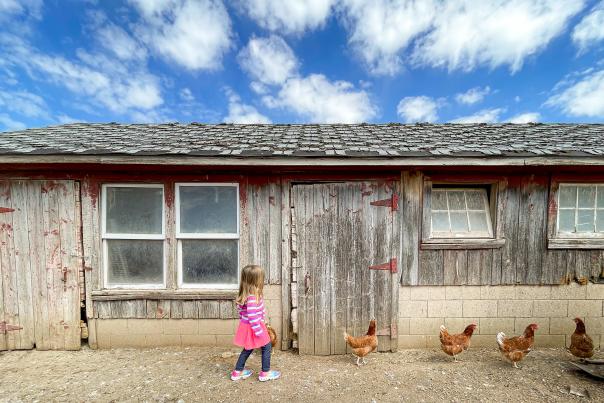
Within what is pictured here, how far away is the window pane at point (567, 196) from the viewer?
4.14 m

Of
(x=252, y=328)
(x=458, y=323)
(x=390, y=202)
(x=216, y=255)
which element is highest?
(x=390, y=202)

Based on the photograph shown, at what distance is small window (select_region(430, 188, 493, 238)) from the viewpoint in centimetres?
416

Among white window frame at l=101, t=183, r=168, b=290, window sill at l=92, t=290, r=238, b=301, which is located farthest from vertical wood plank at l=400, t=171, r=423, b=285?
white window frame at l=101, t=183, r=168, b=290

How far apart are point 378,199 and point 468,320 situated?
2.34 meters

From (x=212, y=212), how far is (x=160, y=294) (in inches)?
56.8

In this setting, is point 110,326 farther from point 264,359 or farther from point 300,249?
point 300,249

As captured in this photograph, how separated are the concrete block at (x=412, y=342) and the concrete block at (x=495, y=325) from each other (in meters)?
0.91

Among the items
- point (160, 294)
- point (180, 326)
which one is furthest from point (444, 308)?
point (160, 294)

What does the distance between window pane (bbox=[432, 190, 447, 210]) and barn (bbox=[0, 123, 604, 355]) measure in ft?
0.10

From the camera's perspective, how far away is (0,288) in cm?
402

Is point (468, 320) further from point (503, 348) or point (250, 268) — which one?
point (250, 268)

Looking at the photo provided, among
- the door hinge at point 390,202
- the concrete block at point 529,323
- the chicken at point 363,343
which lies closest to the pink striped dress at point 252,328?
the chicken at point 363,343

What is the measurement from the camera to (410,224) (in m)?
4.05

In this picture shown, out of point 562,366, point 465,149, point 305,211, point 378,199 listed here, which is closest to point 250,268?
point 305,211
